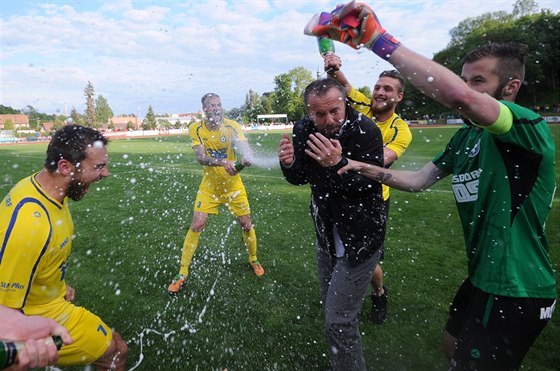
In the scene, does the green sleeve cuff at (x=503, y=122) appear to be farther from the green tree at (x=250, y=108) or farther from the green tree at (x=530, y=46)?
the green tree at (x=530, y=46)

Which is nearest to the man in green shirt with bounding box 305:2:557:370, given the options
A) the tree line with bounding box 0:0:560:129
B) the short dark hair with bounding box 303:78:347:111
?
the short dark hair with bounding box 303:78:347:111

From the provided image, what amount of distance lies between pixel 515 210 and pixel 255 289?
3.34m

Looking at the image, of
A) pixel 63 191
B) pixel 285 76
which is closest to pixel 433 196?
pixel 285 76

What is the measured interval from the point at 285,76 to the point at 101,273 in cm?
574

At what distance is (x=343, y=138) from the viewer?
2.47m

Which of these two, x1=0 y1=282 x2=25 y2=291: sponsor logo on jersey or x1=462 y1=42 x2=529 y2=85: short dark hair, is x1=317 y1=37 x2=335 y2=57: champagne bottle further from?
x1=0 y1=282 x2=25 y2=291: sponsor logo on jersey

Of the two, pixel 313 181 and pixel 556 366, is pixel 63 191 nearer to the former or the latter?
pixel 313 181

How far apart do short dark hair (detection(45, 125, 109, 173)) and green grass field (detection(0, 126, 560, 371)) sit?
1.98 meters

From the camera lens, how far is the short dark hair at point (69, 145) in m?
2.42

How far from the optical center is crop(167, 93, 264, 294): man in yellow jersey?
4.82 metres

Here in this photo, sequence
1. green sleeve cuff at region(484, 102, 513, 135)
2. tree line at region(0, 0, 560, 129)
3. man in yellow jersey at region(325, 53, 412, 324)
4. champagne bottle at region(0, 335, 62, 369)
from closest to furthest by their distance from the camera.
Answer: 1. champagne bottle at region(0, 335, 62, 369)
2. green sleeve cuff at region(484, 102, 513, 135)
3. man in yellow jersey at region(325, 53, 412, 324)
4. tree line at region(0, 0, 560, 129)

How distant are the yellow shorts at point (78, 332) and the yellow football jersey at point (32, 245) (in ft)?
0.24

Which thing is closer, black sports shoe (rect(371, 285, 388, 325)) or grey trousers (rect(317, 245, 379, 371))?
grey trousers (rect(317, 245, 379, 371))

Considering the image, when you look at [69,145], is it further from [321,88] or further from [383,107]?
[383,107]
